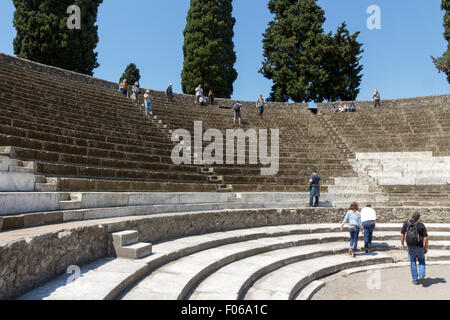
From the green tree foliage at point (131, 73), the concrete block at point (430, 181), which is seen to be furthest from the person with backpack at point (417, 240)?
the green tree foliage at point (131, 73)

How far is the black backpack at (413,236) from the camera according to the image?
6.23 meters

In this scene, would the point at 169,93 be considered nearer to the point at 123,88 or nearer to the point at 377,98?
the point at 123,88

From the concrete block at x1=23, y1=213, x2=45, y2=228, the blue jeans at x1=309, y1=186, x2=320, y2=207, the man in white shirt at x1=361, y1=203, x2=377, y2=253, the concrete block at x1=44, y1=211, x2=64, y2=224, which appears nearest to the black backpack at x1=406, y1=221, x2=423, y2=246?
the man in white shirt at x1=361, y1=203, x2=377, y2=253

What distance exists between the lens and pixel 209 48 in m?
29.2

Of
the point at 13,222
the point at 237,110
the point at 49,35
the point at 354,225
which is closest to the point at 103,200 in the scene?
the point at 13,222

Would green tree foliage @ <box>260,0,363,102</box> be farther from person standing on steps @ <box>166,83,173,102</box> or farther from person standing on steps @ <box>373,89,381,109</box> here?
person standing on steps @ <box>166,83,173,102</box>

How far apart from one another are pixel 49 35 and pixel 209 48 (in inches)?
510

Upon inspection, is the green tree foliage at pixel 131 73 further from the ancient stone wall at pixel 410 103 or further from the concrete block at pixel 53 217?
the concrete block at pixel 53 217

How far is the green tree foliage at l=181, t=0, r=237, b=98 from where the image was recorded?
2939 centimetres

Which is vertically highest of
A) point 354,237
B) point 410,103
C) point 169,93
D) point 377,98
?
point 377,98

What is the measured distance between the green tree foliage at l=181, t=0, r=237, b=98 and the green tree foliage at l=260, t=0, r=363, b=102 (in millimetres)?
4270

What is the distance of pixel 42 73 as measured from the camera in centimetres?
1479

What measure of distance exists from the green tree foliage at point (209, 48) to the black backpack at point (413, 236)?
24783mm
